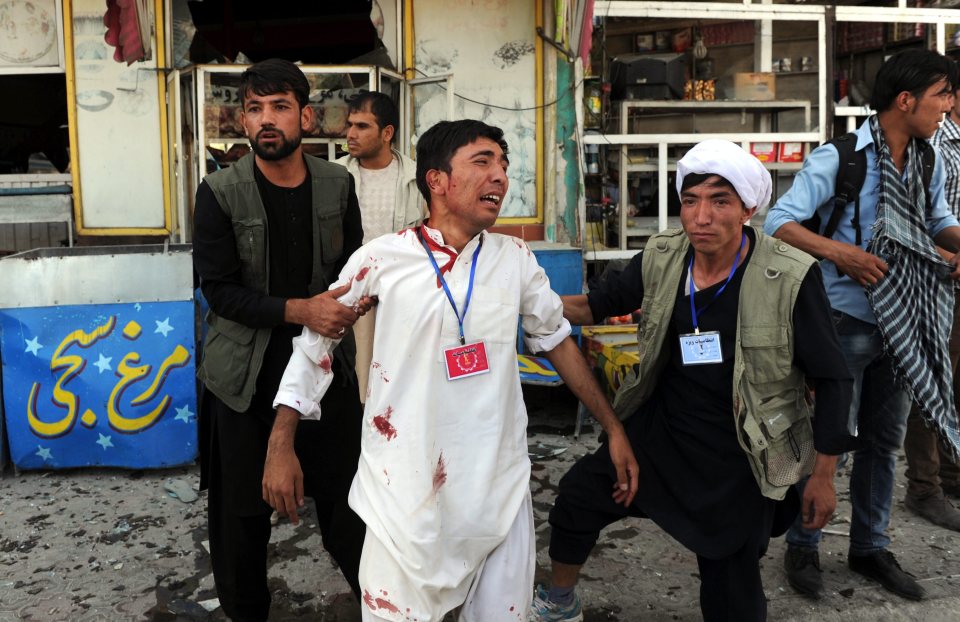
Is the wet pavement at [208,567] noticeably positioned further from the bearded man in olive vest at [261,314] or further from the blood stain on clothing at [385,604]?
the blood stain on clothing at [385,604]

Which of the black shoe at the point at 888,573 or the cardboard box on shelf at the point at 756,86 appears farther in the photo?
the cardboard box on shelf at the point at 756,86

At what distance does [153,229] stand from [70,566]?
3.10m

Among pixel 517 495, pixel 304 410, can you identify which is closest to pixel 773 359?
pixel 517 495

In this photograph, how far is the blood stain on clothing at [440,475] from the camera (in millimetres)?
2158

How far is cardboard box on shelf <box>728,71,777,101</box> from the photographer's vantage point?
7.09 metres

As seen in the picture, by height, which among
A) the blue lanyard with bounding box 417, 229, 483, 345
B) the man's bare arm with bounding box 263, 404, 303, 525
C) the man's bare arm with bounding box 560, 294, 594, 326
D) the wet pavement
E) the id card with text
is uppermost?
the blue lanyard with bounding box 417, 229, 483, 345

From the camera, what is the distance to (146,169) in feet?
20.5

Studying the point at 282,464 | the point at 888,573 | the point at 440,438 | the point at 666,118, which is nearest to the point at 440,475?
the point at 440,438

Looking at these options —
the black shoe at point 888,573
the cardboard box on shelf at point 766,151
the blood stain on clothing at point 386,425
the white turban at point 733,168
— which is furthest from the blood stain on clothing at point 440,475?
the cardboard box on shelf at point 766,151

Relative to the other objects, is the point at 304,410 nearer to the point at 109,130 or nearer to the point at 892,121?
the point at 892,121

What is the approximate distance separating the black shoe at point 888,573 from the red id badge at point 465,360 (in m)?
2.30

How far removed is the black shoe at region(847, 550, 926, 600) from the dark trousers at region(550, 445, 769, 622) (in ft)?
3.67

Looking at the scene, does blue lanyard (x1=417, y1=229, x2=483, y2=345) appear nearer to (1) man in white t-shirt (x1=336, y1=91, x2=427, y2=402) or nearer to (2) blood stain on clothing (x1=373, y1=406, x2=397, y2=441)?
(2) blood stain on clothing (x1=373, y1=406, x2=397, y2=441)

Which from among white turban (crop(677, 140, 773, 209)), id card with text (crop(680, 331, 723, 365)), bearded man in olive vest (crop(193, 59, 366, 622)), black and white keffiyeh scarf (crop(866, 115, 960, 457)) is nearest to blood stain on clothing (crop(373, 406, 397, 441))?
bearded man in olive vest (crop(193, 59, 366, 622))
